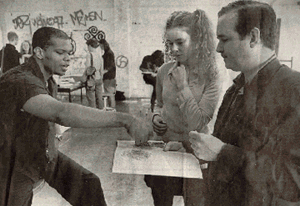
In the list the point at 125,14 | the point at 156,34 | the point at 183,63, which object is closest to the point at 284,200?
the point at 183,63

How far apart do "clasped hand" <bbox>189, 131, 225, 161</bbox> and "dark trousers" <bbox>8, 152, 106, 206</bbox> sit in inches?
14.5

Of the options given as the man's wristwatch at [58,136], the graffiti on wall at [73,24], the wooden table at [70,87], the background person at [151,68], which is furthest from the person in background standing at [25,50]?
the background person at [151,68]

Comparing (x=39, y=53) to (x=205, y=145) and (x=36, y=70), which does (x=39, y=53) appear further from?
(x=205, y=145)

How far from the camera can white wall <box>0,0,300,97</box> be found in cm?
73

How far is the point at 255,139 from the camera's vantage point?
65 cm

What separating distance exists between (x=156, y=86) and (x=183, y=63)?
0.38ft

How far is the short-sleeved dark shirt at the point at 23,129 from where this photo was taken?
75 cm

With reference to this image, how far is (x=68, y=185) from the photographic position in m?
0.87

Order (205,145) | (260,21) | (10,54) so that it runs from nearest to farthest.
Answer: (260,21)
(205,145)
(10,54)

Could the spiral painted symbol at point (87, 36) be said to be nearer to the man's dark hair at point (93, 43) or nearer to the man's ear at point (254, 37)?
the man's dark hair at point (93, 43)

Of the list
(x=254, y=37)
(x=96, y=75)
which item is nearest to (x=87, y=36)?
(x=96, y=75)

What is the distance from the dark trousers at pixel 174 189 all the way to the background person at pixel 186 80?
128 mm

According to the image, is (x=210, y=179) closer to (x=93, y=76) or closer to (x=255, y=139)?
(x=255, y=139)

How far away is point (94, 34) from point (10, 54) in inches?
12.0
